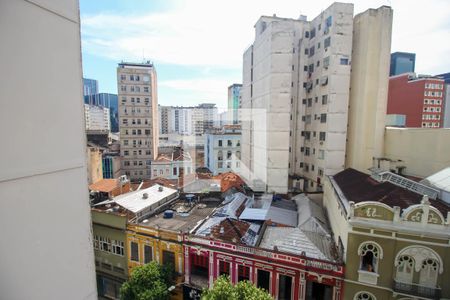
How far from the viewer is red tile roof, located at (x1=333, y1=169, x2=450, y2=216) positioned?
11430 mm

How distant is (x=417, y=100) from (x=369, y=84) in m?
23.5

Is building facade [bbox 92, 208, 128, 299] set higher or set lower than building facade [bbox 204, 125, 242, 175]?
lower

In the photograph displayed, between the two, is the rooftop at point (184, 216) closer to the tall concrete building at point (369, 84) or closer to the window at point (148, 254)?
the window at point (148, 254)

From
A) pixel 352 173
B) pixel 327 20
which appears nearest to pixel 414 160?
pixel 352 173

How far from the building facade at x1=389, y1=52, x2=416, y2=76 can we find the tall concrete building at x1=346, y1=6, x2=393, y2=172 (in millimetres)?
41140

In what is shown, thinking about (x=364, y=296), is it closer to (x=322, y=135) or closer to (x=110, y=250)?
(x=322, y=135)

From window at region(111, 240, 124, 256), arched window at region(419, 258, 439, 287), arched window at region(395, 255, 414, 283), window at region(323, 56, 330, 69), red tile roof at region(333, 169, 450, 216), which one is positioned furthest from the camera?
window at region(323, 56, 330, 69)

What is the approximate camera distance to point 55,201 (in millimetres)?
1708

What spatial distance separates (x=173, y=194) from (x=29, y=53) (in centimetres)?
1939

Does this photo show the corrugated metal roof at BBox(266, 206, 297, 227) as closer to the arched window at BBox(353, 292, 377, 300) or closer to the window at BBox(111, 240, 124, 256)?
the arched window at BBox(353, 292, 377, 300)

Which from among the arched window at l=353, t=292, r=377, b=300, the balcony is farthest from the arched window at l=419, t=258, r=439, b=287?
the arched window at l=353, t=292, r=377, b=300

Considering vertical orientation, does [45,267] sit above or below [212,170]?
above

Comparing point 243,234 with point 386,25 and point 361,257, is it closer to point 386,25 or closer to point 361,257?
point 361,257

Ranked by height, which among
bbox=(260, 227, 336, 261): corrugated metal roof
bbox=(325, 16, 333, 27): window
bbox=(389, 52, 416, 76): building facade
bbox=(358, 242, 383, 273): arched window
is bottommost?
bbox=(260, 227, 336, 261): corrugated metal roof
